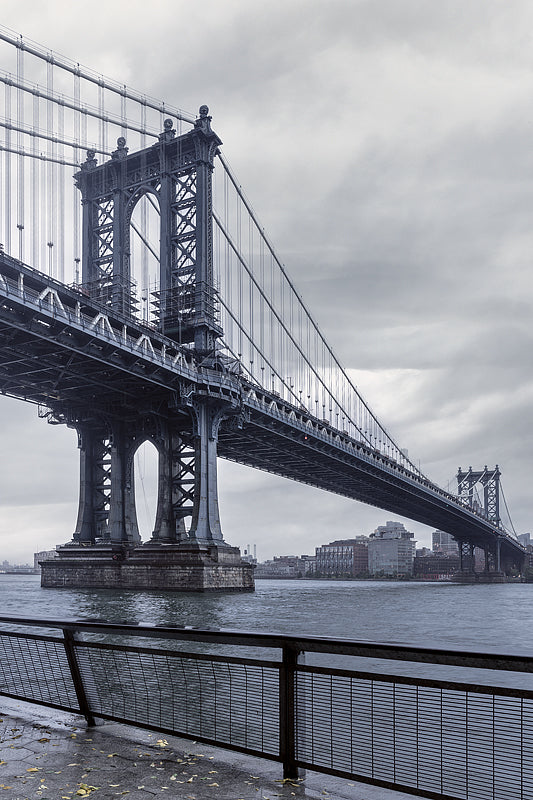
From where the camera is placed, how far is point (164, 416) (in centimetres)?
6225

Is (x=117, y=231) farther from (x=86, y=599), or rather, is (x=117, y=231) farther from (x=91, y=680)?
(x=91, y=680)

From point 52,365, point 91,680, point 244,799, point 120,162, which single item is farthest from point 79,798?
point 120,162

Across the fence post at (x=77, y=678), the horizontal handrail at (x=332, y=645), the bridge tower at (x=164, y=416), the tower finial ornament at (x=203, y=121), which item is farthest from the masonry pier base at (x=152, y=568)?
the horizontal handrail at (x=332, y=645)

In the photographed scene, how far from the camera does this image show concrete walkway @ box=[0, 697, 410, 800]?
5.17 meters

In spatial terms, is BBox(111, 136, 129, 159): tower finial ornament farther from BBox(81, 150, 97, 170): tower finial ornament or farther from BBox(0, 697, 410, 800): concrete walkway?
BBox(0, 697, 410, 800): concrete walkway

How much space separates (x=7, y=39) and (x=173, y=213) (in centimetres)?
1823

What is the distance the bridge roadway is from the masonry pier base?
1008 cm

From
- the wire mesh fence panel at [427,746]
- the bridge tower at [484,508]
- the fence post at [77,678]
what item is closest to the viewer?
the wire mesh fence panel at [427,746]

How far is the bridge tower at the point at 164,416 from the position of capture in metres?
57.2

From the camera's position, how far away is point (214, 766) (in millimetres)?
5773

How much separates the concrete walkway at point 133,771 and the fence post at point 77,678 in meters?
0.14

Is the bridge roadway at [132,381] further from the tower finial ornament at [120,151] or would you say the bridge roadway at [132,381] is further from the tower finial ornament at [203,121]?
the tower finial ornament at [120,151]

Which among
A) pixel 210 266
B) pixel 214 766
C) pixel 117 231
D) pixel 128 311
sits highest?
pixel 117 231

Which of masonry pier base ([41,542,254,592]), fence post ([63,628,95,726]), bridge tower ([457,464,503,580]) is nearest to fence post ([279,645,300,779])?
fence post ([63,628,95,726])
